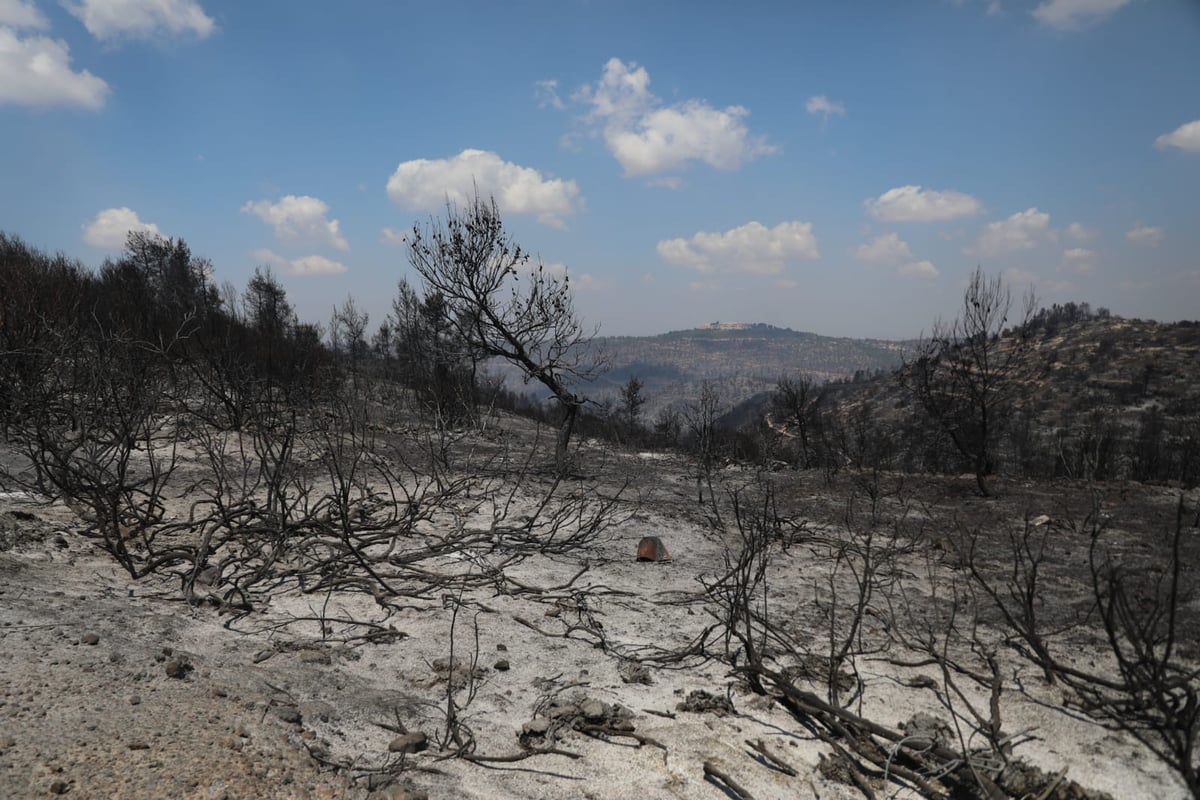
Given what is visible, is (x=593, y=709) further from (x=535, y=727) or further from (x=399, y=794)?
(x=399, y=794)

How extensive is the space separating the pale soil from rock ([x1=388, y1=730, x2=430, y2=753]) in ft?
0.16

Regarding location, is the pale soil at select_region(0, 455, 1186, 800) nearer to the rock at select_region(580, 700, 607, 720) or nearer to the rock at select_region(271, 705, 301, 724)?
→ the rock at select_region(271, 705, 301, 724)

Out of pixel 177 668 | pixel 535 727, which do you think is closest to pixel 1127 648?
pixel 535 727

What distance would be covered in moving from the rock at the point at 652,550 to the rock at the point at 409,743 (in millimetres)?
4294

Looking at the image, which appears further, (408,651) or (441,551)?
(441,551)

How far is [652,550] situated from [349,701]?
4.21 meters

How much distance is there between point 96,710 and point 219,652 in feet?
3.42

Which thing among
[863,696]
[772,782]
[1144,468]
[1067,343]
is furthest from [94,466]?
[1067,343]

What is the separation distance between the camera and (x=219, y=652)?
3.65 metres

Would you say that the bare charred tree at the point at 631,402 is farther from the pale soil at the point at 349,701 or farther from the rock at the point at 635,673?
the rock at the point at 635,673

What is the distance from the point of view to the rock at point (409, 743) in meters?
2.80

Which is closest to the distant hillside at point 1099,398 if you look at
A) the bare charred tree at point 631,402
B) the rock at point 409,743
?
the bare charred tree at point 631,402

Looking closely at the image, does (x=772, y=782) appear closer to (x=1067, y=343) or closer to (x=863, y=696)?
(x=863, y=696)

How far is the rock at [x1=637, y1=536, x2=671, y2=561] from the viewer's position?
701 cm
